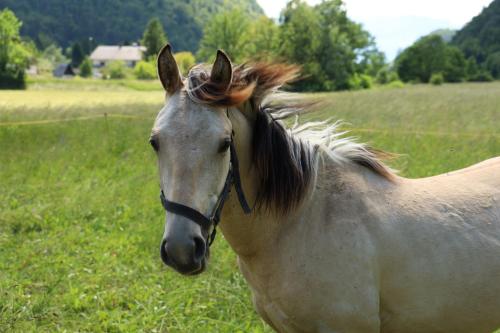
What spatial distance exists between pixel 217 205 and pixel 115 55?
128411mm

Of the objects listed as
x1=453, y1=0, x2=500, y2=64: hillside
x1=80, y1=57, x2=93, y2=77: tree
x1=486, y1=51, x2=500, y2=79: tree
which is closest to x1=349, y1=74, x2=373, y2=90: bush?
x1=486, y1=51, x2=500, y2=79: tree

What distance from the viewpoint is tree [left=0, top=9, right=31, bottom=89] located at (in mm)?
38188

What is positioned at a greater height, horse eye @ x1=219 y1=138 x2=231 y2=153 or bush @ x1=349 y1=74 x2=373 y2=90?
horse eye @ x1=219 y1=138 x2=231 y2=153

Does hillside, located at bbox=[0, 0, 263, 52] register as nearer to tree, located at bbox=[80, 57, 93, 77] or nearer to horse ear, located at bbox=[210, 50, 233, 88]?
tree, located at bbox=[80, 57, 93, 77]

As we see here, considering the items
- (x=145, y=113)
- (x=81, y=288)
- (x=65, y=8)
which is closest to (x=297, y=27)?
(x=145, y=113)

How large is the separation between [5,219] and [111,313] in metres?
2.91

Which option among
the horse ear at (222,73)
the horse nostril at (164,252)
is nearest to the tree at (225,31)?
the horse ear at (222,73)

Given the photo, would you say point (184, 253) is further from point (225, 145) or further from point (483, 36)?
point (483, 36)

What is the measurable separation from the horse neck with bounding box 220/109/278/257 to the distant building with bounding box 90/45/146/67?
404 feet

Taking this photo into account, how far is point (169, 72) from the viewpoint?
202 centimetres

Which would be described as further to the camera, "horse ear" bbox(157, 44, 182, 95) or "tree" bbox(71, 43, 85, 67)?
"tree" bbox(71, 43, 85, 67)

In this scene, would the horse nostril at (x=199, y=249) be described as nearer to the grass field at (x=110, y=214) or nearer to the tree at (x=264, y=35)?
the grass field at (x=110, y=214)

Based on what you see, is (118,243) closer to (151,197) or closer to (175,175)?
(151,197)

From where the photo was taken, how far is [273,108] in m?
2.29
